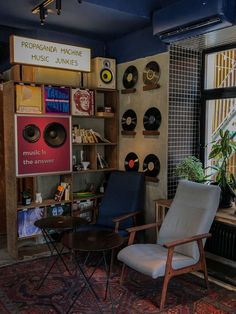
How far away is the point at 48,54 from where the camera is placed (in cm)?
387

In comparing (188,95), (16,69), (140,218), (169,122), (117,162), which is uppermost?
(16,69)

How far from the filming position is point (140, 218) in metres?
4.19

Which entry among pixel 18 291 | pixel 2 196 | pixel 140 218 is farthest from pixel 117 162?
pixel 18 291

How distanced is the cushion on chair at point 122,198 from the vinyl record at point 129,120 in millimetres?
626

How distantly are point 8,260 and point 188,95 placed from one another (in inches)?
111

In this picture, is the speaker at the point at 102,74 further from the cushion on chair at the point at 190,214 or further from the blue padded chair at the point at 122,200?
the cushion on chair at the point at 190,214

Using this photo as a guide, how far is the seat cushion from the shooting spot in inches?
106

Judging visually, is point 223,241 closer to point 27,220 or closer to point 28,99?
point 27,220

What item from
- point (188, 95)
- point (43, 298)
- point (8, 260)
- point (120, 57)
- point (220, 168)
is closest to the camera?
point (43, 298)

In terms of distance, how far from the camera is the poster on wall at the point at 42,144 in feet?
12.3

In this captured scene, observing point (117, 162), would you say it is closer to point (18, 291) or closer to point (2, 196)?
point (2, 196)

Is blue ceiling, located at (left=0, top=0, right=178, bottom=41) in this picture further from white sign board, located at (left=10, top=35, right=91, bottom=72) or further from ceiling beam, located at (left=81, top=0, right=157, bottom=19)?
white sign board, located at (left=10, top=35, right=91, bottom=72)

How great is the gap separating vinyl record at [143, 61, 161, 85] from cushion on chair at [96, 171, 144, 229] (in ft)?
3.66

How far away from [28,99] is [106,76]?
1127 mm
